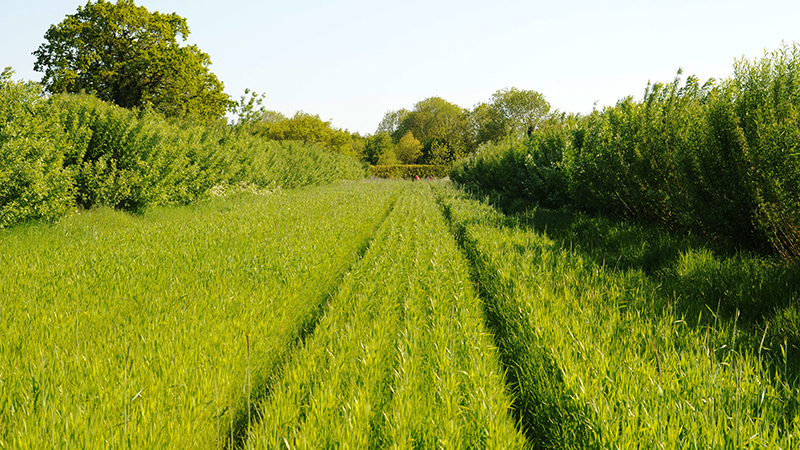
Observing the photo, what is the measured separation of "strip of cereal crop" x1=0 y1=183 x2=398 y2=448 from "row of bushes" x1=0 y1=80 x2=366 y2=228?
2.71 ft

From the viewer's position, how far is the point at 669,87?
24.5ft

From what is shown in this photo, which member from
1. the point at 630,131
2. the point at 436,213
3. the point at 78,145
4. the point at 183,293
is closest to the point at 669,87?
the point at 630,131

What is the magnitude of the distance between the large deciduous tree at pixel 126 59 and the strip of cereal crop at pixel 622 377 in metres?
24.0

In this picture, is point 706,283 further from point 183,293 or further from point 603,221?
point 183,293

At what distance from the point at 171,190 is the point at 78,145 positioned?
3.07m

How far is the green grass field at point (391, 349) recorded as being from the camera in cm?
224

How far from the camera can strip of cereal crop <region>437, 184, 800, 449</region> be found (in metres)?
2.10

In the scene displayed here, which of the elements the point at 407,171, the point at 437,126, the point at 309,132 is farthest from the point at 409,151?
the point at 309,132

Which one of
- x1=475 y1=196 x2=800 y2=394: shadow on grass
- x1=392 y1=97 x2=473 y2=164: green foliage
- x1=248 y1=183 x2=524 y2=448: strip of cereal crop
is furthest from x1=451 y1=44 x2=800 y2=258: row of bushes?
x1=392 y1=97 x2=473 y2=164: green foliage

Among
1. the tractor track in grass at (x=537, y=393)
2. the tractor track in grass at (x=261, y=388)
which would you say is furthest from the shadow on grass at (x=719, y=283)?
the tractor track in grass at (x=261, y=388)

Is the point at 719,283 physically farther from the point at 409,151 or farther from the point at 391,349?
the point at 409,151

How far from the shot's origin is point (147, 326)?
3455 mm

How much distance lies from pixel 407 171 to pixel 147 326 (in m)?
55.9

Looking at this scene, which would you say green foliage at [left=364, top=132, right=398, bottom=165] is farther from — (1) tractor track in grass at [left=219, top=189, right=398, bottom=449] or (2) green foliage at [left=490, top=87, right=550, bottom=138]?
(1) tractor track in grass at [left=219, top=189, right=398, bottom=449]
